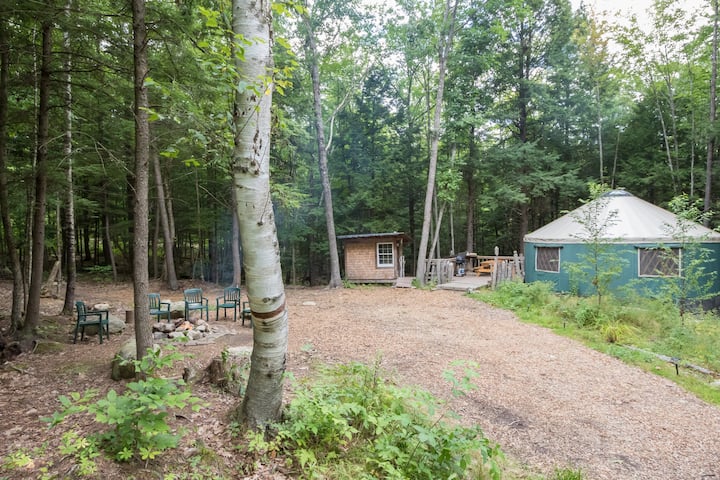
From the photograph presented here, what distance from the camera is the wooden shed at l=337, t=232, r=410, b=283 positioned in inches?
604

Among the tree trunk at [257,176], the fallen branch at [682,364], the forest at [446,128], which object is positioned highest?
the forest at [446,128]

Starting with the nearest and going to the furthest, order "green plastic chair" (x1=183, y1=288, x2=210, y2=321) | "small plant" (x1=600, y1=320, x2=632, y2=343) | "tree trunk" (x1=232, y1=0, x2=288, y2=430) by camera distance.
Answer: "tree trunk" (x1=232, y1=0, x2=288, y2=430), "small plant" (x1=600, y1=320, x2=632, y2=343), "green plastic chair" (x1=183, y1=288, x2=210, y2=321)

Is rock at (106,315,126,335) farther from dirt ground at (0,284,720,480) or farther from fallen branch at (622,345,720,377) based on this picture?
fallen branch at (622,345,720,377)

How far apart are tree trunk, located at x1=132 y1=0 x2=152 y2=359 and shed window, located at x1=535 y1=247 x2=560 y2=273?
13.0m

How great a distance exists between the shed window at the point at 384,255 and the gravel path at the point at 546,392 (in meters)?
7.03

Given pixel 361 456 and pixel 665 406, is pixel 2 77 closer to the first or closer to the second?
pixel 361 456

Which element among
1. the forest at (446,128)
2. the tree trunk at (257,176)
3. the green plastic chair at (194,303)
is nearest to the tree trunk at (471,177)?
the forest at (446,128)

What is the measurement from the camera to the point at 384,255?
15.4 metres

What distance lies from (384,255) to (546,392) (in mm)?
11061

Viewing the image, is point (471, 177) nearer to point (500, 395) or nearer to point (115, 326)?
point (500, 395)

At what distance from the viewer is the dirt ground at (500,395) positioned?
2.80 m

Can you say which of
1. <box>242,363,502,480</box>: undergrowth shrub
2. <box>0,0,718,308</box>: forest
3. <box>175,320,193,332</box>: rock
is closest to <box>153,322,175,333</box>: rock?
<box>175,320,193,332</box>: rock

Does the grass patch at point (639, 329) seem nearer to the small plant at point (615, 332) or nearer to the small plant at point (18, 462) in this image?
the small plant at point (615, 332)

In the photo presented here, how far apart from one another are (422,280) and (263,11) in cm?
1235
